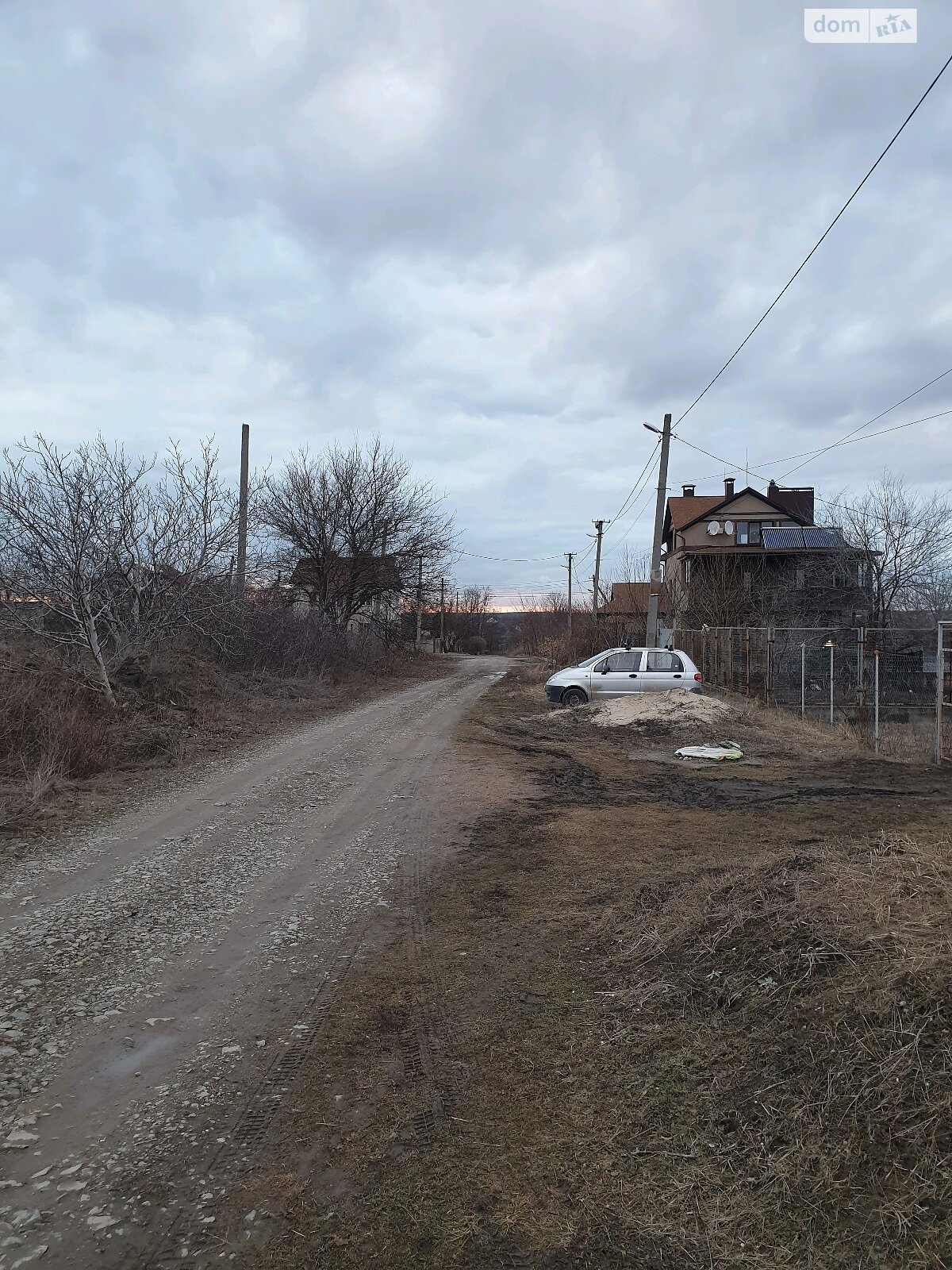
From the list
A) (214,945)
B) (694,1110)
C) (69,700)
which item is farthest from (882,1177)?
(69,700)

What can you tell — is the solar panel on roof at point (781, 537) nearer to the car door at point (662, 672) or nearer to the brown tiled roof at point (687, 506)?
the brown tiled roof at point (687, 506)

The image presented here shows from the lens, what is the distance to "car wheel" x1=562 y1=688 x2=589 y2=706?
19062mm

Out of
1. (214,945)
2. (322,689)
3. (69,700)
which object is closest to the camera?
(214,945)

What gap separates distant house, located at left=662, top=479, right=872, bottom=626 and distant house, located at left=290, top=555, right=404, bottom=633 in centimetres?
1306

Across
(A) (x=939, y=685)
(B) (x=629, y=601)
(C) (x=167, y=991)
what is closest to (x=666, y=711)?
(A) (x=939, y=685)

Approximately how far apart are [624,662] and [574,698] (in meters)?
1.47

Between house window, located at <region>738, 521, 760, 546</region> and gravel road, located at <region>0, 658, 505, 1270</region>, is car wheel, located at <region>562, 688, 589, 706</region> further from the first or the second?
house window, located at <region>738, 521, 760, 546</region>

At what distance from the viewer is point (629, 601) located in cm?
5778

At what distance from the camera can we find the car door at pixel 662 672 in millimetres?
18328

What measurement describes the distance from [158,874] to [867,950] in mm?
5158

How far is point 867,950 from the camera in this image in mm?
3639

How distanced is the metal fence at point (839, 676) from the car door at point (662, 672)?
6.66 ft

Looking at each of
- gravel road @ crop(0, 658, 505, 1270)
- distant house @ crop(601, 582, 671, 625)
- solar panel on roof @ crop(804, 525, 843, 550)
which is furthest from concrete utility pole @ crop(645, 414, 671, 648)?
solar panel on roof @ crop(804, 525, 843, 550)

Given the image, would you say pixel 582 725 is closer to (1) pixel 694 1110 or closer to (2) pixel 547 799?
(2) pixel 547 799
